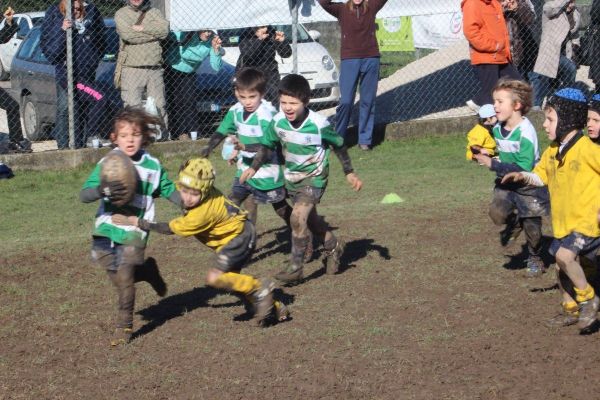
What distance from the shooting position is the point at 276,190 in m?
8.80

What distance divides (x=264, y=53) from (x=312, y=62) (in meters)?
2.37

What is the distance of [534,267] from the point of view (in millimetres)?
8312

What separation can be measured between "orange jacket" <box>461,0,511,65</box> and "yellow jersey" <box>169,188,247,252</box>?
22.3 ft

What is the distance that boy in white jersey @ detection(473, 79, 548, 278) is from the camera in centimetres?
795

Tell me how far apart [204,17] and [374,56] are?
2383 mm

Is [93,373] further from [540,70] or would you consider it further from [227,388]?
[540,70]

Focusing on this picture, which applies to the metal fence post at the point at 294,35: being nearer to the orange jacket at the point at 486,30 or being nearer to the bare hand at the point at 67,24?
the orange jacket at the point at 486,30

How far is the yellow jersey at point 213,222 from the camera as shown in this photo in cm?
684

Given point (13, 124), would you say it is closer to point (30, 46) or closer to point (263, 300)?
point (30, 46)

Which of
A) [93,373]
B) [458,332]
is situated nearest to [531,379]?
[458,332]

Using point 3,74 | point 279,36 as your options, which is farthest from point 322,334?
point 3,74

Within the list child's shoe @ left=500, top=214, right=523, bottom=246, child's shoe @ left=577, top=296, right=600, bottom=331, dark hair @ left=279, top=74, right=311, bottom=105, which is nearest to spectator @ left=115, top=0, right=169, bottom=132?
dark hair @ left=279, top=74, right=311, bottom=105

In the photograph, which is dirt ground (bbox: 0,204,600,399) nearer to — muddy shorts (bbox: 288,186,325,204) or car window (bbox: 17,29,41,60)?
muddy shorts (bbox: 288,186,325,204)

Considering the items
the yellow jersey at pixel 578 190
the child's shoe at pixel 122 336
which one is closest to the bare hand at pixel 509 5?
the yellow jersey at pixel 578 190
